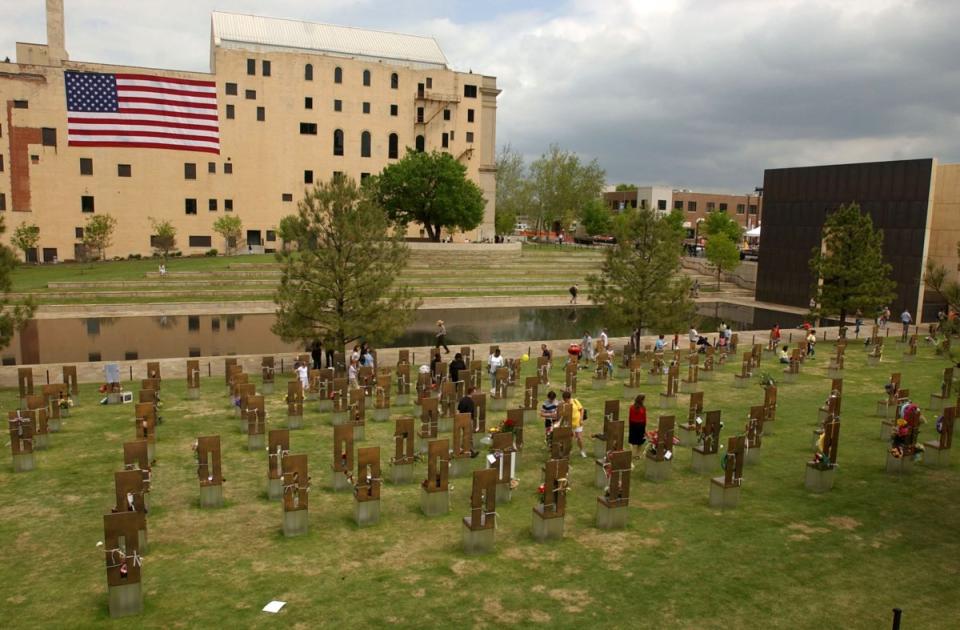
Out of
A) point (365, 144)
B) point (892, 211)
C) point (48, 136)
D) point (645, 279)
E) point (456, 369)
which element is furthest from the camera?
point (365, 144)

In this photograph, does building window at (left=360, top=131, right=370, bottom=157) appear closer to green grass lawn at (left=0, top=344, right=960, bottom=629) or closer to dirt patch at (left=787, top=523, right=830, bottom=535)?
green grass lawn at (left=0, top=344, right=960, bottom=629)

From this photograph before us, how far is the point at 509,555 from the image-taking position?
32.8 feet

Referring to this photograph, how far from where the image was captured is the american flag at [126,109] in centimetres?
5384

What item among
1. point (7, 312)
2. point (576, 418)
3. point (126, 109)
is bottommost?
point (576, 418)

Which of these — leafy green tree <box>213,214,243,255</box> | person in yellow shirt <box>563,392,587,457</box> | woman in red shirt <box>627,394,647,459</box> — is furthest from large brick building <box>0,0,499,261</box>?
woman in red shirt <box>627,394,647,459</box>

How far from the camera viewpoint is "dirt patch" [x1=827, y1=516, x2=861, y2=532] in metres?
11.0

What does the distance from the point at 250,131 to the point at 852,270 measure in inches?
2173

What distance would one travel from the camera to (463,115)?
249 feet

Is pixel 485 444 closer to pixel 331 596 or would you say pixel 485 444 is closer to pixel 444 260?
pixel 331 596

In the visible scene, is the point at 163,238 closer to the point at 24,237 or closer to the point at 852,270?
the point at 24,237

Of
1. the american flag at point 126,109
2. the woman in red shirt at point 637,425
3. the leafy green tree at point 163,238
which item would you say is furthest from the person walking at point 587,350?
the leafy green tree at point 163,238

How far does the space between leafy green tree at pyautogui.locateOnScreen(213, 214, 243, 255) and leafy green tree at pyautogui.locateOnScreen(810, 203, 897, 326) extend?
49721 mm

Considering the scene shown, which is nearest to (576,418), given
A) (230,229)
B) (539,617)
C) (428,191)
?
(539,617)

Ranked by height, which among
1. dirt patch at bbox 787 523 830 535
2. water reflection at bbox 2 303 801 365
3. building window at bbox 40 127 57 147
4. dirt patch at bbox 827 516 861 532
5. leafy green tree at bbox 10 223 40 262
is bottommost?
water reflection at bbox 2 303 801 365
